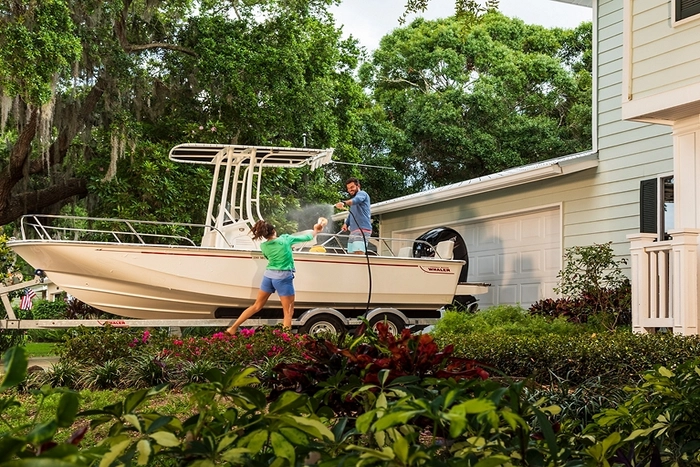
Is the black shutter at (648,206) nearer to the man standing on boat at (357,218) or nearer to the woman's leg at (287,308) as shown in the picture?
the man standing on boat at (357,218)

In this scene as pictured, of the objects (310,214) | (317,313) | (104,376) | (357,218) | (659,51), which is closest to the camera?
(104,376)

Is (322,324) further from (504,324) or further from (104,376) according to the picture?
(104,376)

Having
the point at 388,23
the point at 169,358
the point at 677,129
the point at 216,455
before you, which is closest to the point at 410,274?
the point at 677,129

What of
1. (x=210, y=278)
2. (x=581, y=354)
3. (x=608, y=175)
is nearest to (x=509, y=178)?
(x=608, y=175)

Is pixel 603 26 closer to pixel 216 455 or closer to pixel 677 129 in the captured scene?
pixel 677 129

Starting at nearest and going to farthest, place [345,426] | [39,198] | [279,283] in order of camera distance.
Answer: [345,426] → [279,283] → [39,198]

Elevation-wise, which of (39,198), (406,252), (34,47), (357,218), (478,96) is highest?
(478,96)

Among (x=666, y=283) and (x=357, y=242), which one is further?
(x=357, y=242)

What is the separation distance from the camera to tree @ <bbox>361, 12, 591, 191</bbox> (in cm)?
3047

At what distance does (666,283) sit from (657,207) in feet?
9.96

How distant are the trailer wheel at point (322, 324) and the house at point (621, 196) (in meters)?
4.18

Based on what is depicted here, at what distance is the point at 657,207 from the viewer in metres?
12.9

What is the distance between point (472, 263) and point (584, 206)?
345cm

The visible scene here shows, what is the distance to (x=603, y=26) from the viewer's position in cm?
1484
